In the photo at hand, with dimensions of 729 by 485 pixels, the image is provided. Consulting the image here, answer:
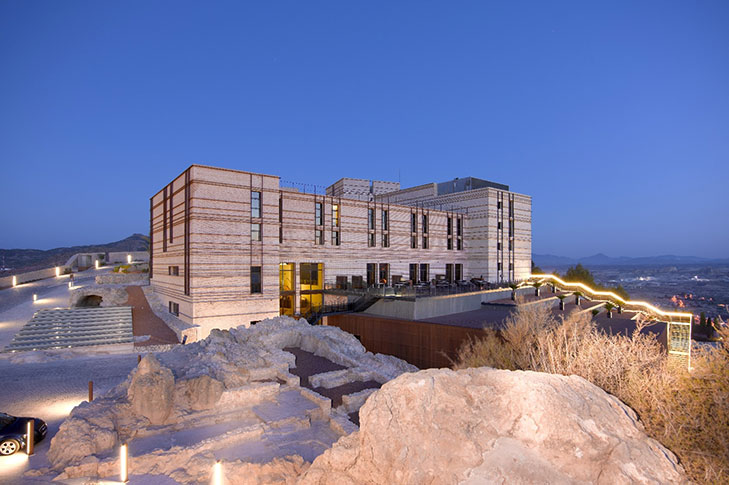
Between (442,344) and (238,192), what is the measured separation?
17416 mm

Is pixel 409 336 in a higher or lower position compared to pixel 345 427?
lower

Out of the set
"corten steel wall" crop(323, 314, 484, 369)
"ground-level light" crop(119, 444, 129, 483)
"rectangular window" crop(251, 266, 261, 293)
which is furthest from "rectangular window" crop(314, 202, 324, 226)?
"ground-level light" crop(119, 444, 129, 483)

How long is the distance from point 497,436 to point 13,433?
13.0 m

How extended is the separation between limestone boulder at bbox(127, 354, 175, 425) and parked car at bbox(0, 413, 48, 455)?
8.03 feet

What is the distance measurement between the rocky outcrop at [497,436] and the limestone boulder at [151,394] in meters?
7.70

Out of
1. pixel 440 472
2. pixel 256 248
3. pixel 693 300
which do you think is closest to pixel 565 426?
pixel 440 472

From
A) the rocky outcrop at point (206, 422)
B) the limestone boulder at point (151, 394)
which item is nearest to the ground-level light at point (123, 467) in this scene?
the rocky outcrop at point (206, 422)

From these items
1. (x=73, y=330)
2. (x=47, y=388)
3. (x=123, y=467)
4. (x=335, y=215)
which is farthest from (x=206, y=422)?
(x=335, y=215)

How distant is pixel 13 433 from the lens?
1036cm

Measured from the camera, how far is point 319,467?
7.07 m

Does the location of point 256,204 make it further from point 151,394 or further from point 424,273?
point 424,273

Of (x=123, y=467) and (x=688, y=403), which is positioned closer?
(x=688, y=403)

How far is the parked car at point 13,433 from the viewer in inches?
400

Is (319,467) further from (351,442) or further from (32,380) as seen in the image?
(32,380)
